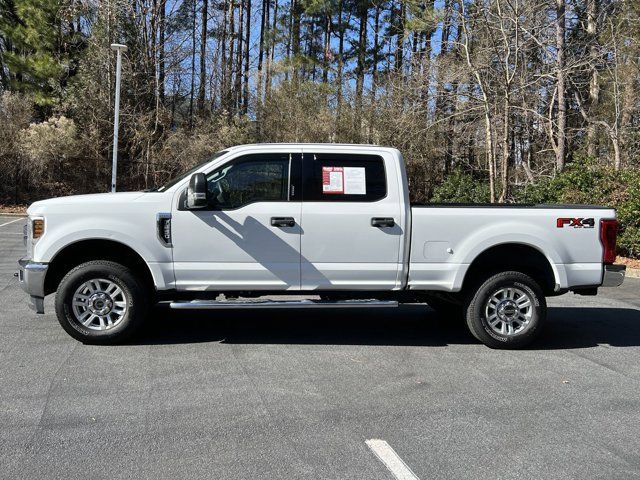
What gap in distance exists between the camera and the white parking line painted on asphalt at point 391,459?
3.70 meters

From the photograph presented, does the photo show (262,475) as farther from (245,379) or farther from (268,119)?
(268,119)

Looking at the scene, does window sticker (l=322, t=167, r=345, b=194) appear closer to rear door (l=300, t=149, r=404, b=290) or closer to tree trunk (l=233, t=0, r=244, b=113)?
rear door (l=300, t=149, r=404, b=290)

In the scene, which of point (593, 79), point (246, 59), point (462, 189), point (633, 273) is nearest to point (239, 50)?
point (246, 59)

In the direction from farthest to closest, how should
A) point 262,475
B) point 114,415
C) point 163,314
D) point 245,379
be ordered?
point 163,314
point 245,379
point 114,415
point 262,475

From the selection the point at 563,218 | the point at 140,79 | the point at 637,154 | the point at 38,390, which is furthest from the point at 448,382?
the point at 140,79

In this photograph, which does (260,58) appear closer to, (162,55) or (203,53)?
(203,53)

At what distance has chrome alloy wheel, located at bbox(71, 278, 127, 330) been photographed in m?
6.26

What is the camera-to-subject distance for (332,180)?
6492mm

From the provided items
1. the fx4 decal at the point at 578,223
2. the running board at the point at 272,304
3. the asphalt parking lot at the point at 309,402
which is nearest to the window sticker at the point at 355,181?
the running board at the point at 272,304

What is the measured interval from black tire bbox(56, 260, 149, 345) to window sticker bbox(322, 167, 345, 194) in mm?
2171

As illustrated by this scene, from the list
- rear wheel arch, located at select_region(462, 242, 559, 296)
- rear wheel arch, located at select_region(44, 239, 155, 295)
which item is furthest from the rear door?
rear wheel arch, located at select_region(44, 239, 155, 295)

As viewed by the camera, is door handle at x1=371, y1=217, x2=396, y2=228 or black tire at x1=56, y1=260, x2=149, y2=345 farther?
door handle at x1=371, y1=217, x2=396, y2=228

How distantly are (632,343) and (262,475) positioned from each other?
5359 millimetres

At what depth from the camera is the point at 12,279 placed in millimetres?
10148
